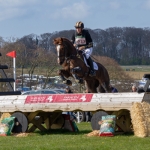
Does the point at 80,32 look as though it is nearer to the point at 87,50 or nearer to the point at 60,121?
the point at 87,50

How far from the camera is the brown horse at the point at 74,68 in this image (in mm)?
13781

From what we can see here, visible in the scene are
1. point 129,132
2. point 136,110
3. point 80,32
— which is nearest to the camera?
point 136,110

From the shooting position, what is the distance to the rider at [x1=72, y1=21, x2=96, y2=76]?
14.3 m

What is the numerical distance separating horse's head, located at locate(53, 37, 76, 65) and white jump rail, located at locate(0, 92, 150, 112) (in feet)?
4.25

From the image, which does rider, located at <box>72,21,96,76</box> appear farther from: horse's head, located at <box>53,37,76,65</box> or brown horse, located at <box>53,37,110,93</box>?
horse's head, located at <box>53,37,76,65</box>

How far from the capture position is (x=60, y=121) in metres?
14.9

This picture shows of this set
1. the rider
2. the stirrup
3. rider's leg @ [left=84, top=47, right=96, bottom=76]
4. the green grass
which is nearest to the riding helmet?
the rider

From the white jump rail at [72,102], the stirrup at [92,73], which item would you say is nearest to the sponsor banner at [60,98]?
the white jump rail at [72,102]

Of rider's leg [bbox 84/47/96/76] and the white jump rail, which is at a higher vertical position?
rider's leg [bbox 84/47/96/76]

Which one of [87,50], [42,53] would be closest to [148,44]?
[42,53]

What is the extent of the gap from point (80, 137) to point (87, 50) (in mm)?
3436

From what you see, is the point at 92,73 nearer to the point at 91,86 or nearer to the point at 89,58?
the point at 89,58

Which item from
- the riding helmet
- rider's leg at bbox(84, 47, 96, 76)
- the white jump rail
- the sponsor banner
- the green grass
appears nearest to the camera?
the green grass

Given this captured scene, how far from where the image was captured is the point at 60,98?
13.0 meters
